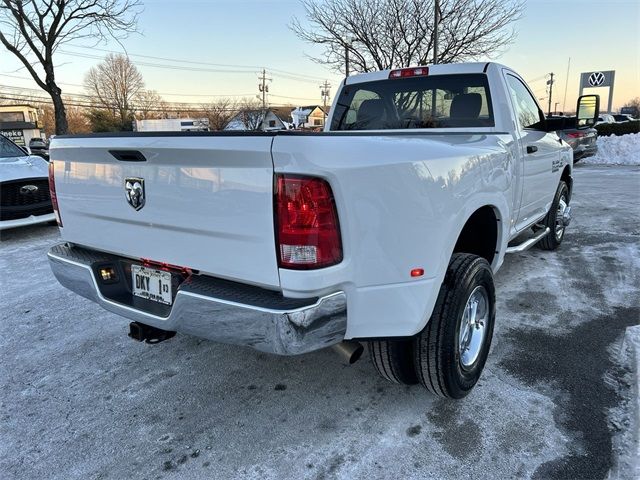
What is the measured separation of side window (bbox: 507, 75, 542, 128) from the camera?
3951mm

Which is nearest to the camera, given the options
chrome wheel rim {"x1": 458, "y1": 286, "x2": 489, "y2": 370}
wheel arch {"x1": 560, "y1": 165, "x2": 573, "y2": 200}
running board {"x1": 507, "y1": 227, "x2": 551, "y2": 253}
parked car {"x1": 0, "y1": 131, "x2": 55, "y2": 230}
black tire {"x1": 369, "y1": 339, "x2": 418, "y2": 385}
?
black tire {"x1": 369, "y1": 339, "x2": 418, "y2": 385}

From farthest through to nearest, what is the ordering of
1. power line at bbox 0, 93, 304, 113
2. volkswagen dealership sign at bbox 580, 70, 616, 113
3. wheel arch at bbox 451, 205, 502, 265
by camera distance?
power line at bbox 0, 93, 304, 113, volkswagen dealership sign at bbox 580, 70, 616, 113, wheel arch at bbox 451, 205, 502, 265

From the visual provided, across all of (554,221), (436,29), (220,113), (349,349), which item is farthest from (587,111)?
(220,113)

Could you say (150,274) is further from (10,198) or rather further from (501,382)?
(10,198)

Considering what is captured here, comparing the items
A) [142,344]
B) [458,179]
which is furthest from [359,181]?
[142,344]

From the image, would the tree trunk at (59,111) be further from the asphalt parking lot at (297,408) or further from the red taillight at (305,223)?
the red taillight at (305,223)

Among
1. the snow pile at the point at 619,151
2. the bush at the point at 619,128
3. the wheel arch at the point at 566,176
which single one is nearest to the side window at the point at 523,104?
the wheel arch at the point at 566,176

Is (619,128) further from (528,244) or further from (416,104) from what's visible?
(416,104)

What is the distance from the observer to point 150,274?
234 cm

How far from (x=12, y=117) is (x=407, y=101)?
6674 centimetres

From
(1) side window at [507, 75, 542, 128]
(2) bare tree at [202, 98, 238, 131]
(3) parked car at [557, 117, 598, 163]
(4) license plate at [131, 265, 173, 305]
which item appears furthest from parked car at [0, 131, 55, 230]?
(2) bare tree at [202, 98, 238, 131]

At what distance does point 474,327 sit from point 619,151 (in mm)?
17368

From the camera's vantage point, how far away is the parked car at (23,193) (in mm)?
6477

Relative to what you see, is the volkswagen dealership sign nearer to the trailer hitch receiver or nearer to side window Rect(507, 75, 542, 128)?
side window Rect(507, 75, 542, 128)
